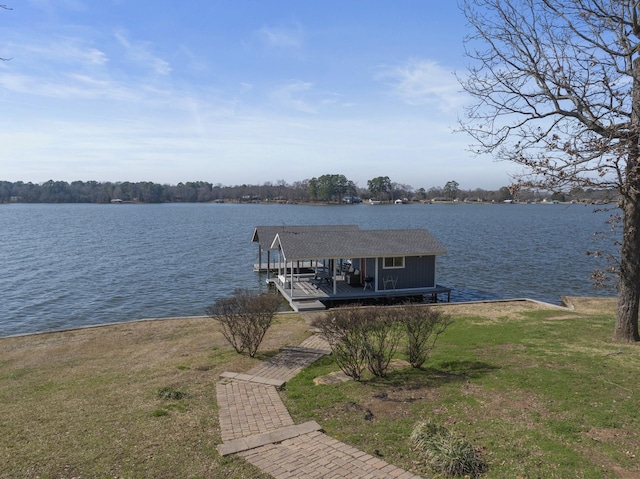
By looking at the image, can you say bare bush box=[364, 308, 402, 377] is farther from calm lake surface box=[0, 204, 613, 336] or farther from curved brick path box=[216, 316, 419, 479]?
calm lake surface box=[0, 204, 613, 336]

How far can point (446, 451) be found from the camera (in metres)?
6.12

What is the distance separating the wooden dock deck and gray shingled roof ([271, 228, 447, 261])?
1951 millimetres

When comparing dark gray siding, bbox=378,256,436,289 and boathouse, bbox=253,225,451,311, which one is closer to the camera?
boathouse, bbox=253,225,451,311

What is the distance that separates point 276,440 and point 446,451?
2.48 meters

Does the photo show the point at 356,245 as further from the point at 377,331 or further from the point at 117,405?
the point at 117,405

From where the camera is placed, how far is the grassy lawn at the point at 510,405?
6.23m

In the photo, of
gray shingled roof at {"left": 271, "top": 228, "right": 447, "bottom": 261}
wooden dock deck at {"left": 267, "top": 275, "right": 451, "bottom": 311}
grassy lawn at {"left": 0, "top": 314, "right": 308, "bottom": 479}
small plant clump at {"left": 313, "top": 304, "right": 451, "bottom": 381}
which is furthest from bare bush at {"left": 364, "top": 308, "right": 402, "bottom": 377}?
gray shingled roof at {"left": 271, "top": 228, "right": 447, "bottom": 261}

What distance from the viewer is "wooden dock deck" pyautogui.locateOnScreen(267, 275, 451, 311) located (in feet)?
73.5

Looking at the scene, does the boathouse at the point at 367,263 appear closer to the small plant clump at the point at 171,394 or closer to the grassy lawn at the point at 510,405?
the grassy lawn at the point at 510,405

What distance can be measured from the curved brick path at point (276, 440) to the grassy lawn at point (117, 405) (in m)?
0.26

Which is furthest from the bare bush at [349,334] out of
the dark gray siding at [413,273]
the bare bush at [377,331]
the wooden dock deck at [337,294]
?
the dark gray siding at [413,273]

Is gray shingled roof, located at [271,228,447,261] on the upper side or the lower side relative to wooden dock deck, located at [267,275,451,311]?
upper

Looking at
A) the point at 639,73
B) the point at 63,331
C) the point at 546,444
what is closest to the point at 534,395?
the point at 546,444

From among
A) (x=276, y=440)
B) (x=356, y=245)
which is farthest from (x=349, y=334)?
(x=356, y=245)
